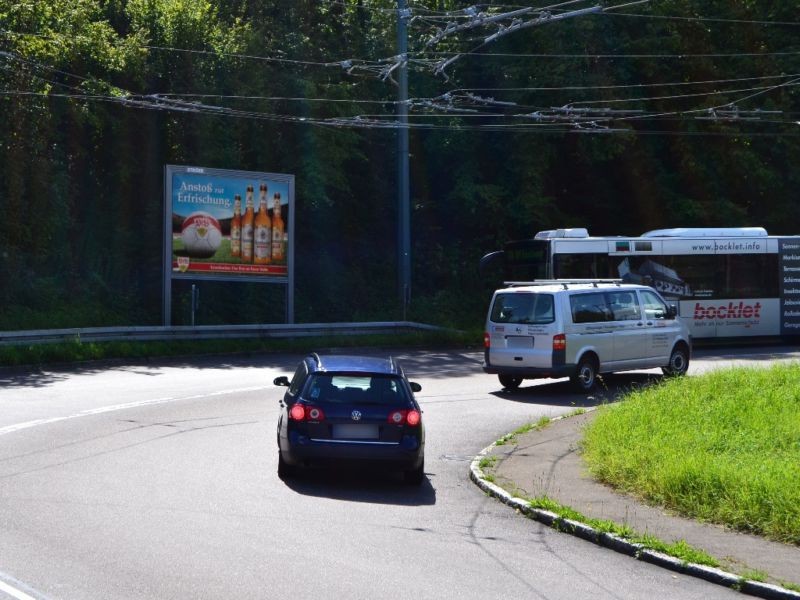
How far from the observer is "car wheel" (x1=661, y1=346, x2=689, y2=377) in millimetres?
22284

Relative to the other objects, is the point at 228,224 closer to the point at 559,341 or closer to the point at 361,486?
the point at 559,341

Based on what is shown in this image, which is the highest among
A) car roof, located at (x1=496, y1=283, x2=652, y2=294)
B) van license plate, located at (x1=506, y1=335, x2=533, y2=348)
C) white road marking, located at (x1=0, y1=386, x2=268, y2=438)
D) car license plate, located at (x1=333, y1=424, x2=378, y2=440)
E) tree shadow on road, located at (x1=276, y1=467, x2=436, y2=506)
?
car roof, located at (x1=496, y1=283, x2=652, y2=294)

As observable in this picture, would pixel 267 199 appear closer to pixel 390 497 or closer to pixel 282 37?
pixel 282 37

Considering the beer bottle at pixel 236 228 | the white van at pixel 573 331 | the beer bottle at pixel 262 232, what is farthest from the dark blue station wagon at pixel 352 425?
the beer bottle at pixel 262 232

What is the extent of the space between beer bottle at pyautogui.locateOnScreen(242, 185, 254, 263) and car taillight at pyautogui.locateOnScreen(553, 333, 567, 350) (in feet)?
41.3

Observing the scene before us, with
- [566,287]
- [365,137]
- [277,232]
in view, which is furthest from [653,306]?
[365,137]

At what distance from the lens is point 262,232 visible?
30656mm

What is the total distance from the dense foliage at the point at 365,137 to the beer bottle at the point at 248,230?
246 cm

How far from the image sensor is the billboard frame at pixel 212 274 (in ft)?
93.9

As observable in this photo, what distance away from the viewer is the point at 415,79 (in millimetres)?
39000

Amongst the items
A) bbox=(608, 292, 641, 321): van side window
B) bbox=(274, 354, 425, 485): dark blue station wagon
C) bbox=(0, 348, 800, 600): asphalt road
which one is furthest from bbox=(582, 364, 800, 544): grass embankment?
bbox=(608, 292, 641, 321): van side window

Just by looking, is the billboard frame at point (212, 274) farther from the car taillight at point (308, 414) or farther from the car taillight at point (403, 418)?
the car taillight at point (403, 418)

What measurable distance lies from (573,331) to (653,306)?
246 centimetres

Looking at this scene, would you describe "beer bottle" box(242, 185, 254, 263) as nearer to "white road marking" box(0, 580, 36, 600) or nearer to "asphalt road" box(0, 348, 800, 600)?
"asphalt road" box(0, 348, 800, 600)
